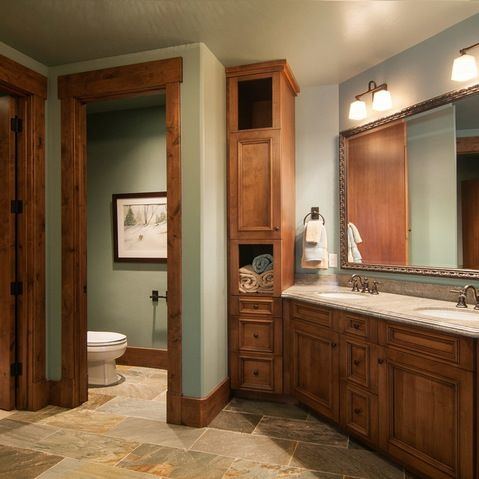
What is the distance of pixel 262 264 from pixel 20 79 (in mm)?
2144

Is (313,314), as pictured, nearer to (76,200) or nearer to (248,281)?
(248,281)

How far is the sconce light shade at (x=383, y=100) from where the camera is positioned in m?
2.82

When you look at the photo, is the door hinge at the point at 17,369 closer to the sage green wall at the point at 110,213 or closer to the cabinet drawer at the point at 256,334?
the sage green wall at the point at 110,213

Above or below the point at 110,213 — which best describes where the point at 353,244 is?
below

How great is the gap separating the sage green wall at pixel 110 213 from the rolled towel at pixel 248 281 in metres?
1.06

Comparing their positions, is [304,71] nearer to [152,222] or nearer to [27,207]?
[152,222]

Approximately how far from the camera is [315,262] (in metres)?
3.11

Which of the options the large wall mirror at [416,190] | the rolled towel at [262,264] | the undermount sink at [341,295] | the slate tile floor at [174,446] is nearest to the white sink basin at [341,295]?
the undermount sink at [341,295]

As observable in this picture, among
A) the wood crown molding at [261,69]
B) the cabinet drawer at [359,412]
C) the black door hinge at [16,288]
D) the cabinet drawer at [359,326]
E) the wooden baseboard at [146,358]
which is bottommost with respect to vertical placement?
the wooden baseboard at [146,358]

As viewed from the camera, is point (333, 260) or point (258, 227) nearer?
point (258, 227)

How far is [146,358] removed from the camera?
3.90 metres

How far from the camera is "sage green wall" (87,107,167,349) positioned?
12.7 ft

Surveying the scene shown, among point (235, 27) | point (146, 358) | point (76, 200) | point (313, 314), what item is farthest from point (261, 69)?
point (146, 358)

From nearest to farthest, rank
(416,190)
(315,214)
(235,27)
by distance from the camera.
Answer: (235,27), (416,190), (315,214)
